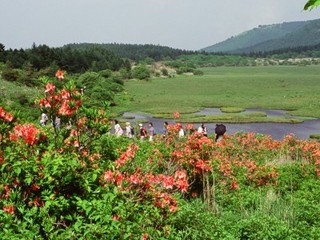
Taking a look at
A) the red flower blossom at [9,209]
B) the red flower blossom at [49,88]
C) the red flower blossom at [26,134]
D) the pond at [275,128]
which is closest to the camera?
the red flower blossom at [9,209]

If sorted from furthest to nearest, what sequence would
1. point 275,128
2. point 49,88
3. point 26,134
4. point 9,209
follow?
point 275,128, point 49,88, point 26,134, point 9,209

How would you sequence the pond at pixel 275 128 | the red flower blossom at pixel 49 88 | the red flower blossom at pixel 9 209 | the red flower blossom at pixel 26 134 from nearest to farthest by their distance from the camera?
the red flower blossom at pixel 9 209 → the red flower blossom at pixel 26 134 → the red flower blossom at pixel 49 88 → the pond at pixel 275 128

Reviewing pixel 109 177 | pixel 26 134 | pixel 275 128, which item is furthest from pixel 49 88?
pixel 275 128

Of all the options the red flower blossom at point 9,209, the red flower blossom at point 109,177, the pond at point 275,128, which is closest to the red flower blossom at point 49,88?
the red flower blossom at point 109,177

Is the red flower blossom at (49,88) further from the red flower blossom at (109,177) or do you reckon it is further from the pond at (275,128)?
the pond at (275,128)

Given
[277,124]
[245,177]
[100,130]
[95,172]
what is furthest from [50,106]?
[277,124]

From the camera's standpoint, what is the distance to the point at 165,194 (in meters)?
6.88

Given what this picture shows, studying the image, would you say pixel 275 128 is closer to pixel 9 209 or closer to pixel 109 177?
pixel 109 177

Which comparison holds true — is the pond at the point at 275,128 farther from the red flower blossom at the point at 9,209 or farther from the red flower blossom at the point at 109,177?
the red flower blossom at the point at 9,209

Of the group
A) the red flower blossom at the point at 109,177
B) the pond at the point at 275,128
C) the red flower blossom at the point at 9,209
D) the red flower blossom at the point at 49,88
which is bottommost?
the pond at the point at 275,128

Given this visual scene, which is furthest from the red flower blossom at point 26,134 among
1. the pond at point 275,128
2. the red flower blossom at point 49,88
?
the pond at point 275,128

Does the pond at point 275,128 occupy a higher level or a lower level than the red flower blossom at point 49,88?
lower

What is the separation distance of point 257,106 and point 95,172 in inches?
2404

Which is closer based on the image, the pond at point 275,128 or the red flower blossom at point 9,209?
the red flower blossom at point 9,209
